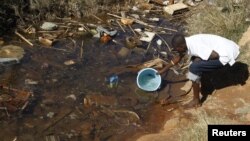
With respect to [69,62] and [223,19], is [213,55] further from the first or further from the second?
[69,62]

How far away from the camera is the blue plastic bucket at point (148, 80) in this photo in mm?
7375

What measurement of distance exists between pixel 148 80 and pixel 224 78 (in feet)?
4.41

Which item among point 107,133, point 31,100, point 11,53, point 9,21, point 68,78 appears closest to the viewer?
point 107,133

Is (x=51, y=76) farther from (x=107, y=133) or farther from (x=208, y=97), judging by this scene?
(x=208, y=97)

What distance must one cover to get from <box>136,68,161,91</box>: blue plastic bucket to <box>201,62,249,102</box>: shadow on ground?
2.64 ft

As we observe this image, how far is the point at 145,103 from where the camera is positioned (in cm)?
729

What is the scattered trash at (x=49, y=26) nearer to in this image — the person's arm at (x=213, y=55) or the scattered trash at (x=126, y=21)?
the scattered trash at (x=126, y=21)

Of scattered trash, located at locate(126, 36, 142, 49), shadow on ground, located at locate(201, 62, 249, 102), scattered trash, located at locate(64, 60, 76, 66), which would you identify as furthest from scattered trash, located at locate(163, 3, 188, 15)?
scattered trash, located at locate(64, 60, 76, 66)

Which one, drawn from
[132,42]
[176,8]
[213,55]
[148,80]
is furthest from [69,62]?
[176,8]

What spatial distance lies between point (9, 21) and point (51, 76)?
6.61 feet

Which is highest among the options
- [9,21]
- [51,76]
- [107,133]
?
[9,21]

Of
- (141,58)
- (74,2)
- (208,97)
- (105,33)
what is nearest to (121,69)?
(141,58)

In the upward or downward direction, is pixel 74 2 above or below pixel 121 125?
above

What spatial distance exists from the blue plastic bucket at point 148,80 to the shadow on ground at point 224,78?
804 millimetres
